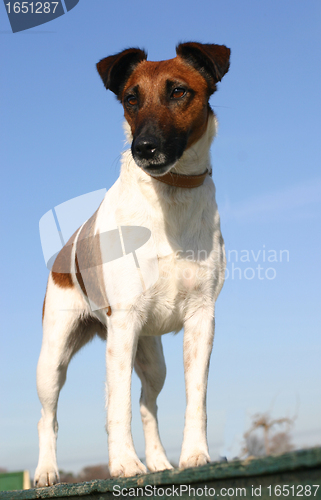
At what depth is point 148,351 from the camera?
485cm

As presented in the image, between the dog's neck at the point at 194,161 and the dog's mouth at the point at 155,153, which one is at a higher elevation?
the dog's neck at the point at 194,161

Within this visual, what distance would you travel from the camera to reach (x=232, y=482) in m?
2.02

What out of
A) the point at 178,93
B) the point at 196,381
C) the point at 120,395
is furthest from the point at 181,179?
the point at 120,395

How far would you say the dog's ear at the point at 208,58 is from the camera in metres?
3.96

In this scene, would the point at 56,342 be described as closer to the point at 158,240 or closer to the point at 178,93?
the point at 158,240

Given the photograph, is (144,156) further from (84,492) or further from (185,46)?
(84,492)

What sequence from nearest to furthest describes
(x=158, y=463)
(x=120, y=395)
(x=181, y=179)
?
(x=120, y=395), (x=181, y=179), (x=158, y=463)

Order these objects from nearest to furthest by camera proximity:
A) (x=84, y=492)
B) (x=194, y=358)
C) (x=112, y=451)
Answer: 1. (x=84, y=492)
2. (x=112, y=451)
3. (x=194, y=358)

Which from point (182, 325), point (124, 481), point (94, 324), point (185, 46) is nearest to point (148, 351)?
point (94, 324)

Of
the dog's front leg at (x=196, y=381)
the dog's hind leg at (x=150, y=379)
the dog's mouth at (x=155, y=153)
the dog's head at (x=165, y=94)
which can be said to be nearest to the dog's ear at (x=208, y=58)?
the dog's head at (x=165, y=94)

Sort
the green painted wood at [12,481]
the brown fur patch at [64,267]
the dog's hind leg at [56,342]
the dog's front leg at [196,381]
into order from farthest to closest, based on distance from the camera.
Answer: the green painted wood at [12,481] → the brown fur patch at [64,267] → the dog's hind leg at [56,342] → the dog's front leg at [196,381]

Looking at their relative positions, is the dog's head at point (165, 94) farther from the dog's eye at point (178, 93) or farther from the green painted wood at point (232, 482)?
the green painted wood at point (232, 482)

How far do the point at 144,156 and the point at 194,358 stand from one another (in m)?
1.60

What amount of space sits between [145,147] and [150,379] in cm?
248
